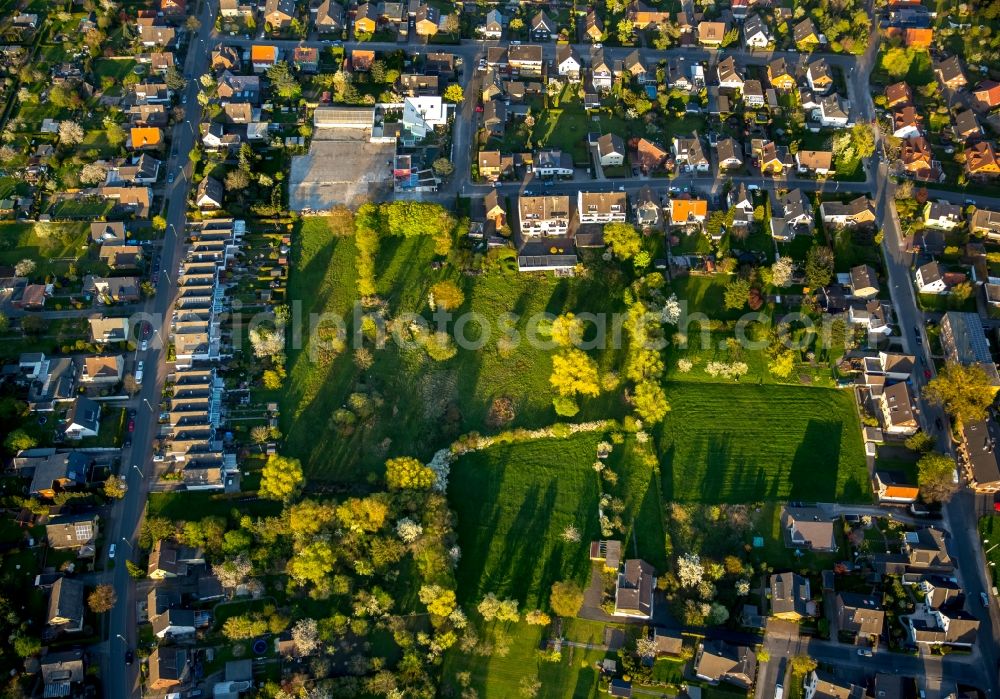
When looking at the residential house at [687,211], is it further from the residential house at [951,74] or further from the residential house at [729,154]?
the residential house at [951,74]

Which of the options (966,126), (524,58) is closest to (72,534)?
(524,58)

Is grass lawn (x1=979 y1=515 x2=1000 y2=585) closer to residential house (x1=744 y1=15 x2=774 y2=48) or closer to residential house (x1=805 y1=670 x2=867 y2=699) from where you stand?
residential house (x1=805 y1=670 x2=867 y2=699)

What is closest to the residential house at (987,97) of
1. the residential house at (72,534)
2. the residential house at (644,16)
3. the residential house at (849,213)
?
the residential house at (849,213)

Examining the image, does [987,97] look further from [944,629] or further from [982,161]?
[944,629]

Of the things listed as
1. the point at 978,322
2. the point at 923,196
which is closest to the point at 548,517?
the point at 978,322

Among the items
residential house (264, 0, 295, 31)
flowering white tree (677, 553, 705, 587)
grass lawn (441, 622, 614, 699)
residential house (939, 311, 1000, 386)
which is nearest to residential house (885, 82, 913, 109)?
residential house (939, 311, 1000, 386)

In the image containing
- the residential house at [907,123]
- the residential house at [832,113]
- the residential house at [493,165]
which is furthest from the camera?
the residential house at [832,113]
